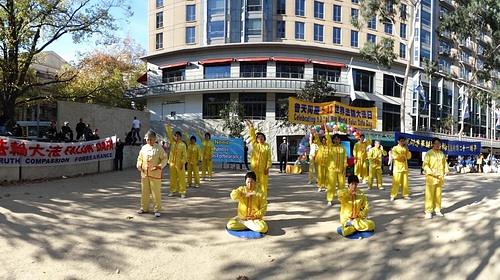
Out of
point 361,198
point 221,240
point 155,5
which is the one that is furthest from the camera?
point 155,5

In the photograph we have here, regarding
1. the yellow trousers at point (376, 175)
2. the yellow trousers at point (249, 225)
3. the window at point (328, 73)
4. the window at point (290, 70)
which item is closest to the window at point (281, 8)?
the window at point (290, 70)

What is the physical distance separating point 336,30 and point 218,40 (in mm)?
11011

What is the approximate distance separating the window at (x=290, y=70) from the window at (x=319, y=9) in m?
5.44

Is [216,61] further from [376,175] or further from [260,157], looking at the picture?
[260,157]

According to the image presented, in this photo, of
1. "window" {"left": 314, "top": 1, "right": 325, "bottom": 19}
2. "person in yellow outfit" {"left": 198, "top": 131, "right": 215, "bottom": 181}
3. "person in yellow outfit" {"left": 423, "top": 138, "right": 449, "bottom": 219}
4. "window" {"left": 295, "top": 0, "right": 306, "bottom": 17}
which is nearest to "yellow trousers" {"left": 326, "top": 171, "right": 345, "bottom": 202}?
"person in yellow outfit" {"left": 423, "top": 138, "right": 449, "bottom": 219}

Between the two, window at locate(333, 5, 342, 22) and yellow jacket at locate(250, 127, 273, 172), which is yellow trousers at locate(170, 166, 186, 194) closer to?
yellow jacket at locate(250, 127, 273, 172)

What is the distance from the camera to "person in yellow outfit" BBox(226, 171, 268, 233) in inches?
269

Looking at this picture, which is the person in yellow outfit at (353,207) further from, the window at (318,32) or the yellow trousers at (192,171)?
the window at (318,32)

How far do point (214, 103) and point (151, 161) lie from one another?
30.2 metres

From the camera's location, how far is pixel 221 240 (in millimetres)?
6547

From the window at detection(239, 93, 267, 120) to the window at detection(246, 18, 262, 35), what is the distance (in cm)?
562

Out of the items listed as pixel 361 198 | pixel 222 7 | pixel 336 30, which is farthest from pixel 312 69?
pixel 361 198

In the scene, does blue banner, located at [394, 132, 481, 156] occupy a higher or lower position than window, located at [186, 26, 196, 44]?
lower

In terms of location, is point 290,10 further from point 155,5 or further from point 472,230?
point 472,230
